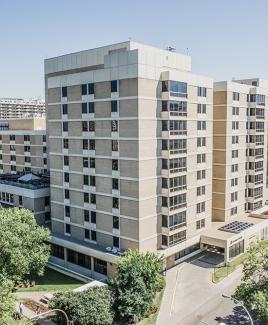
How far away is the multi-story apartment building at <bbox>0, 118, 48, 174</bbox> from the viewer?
3115 inches

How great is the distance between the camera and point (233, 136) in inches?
2457

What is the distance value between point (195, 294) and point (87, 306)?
15.2 metres

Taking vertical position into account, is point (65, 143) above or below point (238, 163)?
above

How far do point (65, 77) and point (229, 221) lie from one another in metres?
35.9

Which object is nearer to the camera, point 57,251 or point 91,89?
point 91,89

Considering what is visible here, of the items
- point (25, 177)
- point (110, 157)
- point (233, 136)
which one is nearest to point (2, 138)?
point (25, 177)

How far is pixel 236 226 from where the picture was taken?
59.2 m

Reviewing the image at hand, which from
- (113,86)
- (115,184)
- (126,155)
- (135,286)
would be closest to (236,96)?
(113,86)

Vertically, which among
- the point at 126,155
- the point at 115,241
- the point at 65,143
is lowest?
the point at 115,241

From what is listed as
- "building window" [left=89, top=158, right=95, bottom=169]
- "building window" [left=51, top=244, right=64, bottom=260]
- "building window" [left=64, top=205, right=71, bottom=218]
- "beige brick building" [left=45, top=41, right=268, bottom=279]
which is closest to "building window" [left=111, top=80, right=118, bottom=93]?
"beige brick building" [left=45, top=41, right=268, bottom=279]

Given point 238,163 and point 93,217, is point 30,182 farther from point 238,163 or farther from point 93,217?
point 238,163

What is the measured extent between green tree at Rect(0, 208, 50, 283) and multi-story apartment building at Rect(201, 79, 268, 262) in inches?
967

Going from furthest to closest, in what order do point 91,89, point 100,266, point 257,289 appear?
1. point 91,89
2. point 100,266
3. point 257,289

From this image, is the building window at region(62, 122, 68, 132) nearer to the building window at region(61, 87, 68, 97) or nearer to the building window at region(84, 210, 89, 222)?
the building window at region(61, 87, 68, 97)
